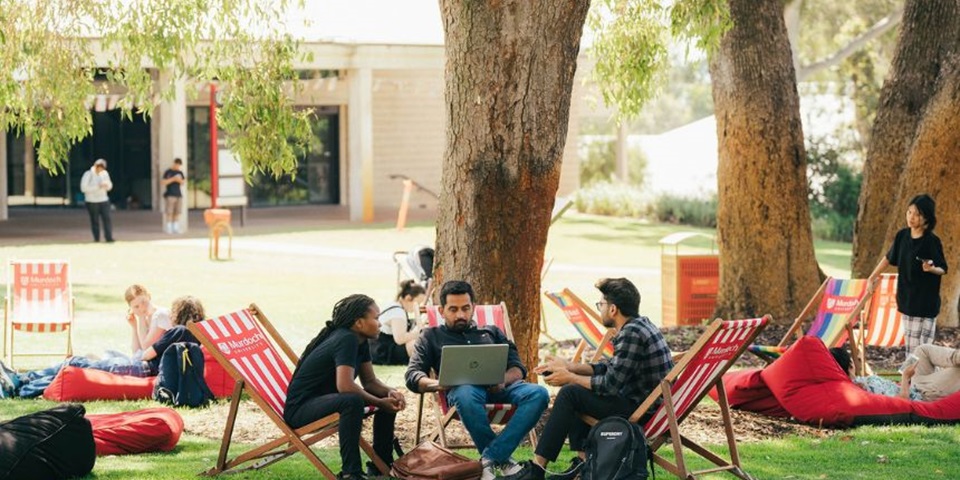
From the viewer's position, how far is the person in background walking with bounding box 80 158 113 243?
23578mm

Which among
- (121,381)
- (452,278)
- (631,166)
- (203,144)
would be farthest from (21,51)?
(631,166)

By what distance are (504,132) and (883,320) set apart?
4116 millimetres

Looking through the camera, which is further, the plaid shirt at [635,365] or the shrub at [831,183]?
the shrub at [831,183]

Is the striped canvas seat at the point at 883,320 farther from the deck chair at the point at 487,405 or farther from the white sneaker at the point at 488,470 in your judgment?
the white sneaker at the point at 488,470

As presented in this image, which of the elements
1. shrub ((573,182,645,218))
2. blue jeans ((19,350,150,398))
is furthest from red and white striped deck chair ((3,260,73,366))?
shrub ((573,182,645,218))

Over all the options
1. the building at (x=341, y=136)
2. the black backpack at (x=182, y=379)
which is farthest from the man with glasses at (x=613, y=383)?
the building at (x=341, y=136)

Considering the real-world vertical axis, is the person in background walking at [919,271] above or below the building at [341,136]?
below

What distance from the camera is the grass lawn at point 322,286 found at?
7906mm

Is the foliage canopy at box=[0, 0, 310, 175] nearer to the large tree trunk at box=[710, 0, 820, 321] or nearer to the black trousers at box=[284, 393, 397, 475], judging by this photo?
the black trousers at box=[284, 393, 397, 475]

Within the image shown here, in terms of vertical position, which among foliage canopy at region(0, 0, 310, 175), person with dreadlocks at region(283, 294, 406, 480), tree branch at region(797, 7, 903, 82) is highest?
tree branch at region(797, 7, 903, 82)

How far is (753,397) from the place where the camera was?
9.76m

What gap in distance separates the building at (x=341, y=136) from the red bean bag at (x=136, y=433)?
64.5 feet

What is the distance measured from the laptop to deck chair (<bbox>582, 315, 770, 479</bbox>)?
586mm

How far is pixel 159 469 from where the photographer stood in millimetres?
7645
